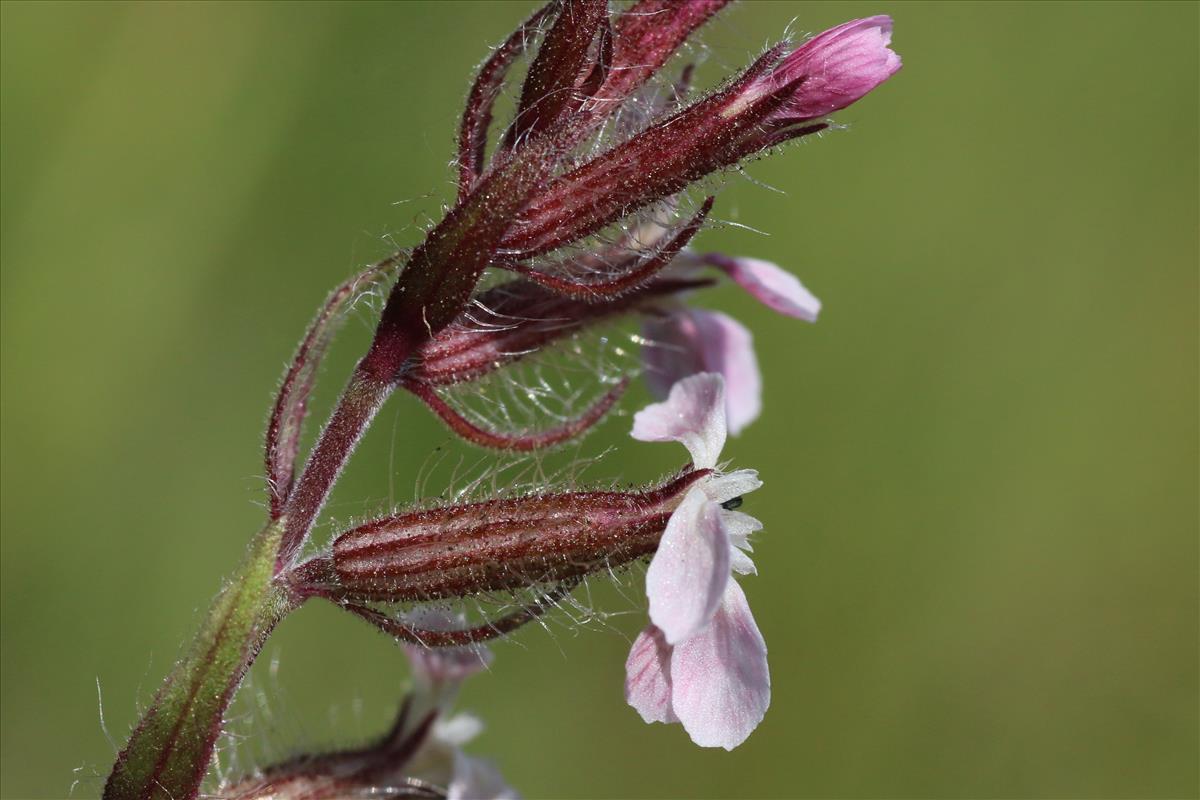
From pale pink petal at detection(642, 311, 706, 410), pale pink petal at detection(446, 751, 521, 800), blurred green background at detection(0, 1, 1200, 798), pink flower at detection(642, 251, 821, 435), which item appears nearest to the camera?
pale pink petal at detection(446, 751, 521, 800)

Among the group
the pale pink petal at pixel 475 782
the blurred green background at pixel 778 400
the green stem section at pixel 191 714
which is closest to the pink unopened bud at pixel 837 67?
the green stem section at pixel 191 714

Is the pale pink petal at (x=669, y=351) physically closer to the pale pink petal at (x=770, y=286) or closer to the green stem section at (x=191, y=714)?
the pale pink petal at (x=770, y=286)

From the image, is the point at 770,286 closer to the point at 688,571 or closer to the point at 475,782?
the point at 688,571

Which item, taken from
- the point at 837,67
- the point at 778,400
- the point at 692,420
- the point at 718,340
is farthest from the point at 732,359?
the point at 778,400

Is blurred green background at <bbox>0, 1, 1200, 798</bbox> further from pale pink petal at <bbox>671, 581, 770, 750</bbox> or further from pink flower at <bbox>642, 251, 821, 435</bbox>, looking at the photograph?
pale pink petal at <bbox>671, 581, 770, 750</bbox>

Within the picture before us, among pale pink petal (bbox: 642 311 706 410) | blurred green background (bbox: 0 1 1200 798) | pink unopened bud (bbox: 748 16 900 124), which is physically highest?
pink unopened bud (bbox: 748 16 900 124)

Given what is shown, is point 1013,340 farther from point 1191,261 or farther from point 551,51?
point 551,51

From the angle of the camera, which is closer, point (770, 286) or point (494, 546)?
point (494, 546)

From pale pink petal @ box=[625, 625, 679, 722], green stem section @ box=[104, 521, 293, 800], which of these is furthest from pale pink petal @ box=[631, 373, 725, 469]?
green stem section @ box=[104, 521, 293, 800]
